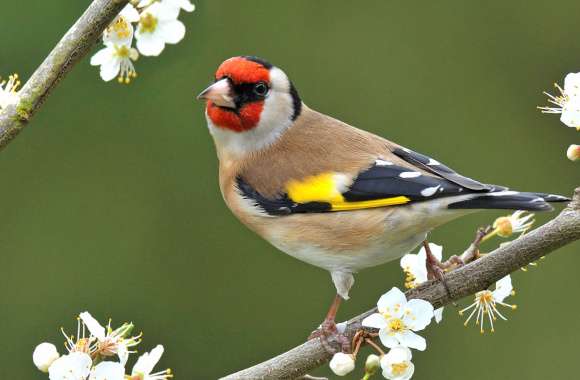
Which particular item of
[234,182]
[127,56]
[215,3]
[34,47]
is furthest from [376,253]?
[215,3]

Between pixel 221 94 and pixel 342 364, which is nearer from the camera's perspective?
pixel 342 364

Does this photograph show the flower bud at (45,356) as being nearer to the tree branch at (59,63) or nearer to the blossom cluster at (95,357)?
the blossom cluster at (95,357)

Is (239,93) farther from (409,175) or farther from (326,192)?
(409,175)

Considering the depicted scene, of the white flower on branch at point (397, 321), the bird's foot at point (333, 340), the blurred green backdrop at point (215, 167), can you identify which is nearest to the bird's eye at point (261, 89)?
the bird's foot at point (333, 340)

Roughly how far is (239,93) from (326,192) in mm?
411

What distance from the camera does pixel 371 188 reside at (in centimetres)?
293

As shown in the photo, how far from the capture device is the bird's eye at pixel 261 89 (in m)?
3.18

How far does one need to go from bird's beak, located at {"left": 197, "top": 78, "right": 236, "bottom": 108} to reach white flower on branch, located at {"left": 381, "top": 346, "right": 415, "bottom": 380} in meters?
0.97

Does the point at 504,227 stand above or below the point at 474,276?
above

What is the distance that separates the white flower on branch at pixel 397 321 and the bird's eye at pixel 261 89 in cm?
99

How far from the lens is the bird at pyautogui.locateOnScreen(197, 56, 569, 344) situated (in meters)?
2.82

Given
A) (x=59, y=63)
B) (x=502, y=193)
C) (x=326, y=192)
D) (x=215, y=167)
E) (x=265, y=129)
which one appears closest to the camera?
(x=59, y=63)

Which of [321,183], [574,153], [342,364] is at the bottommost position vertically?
[342,364]

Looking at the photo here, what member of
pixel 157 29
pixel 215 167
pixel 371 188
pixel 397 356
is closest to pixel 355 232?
pixel 371 188
